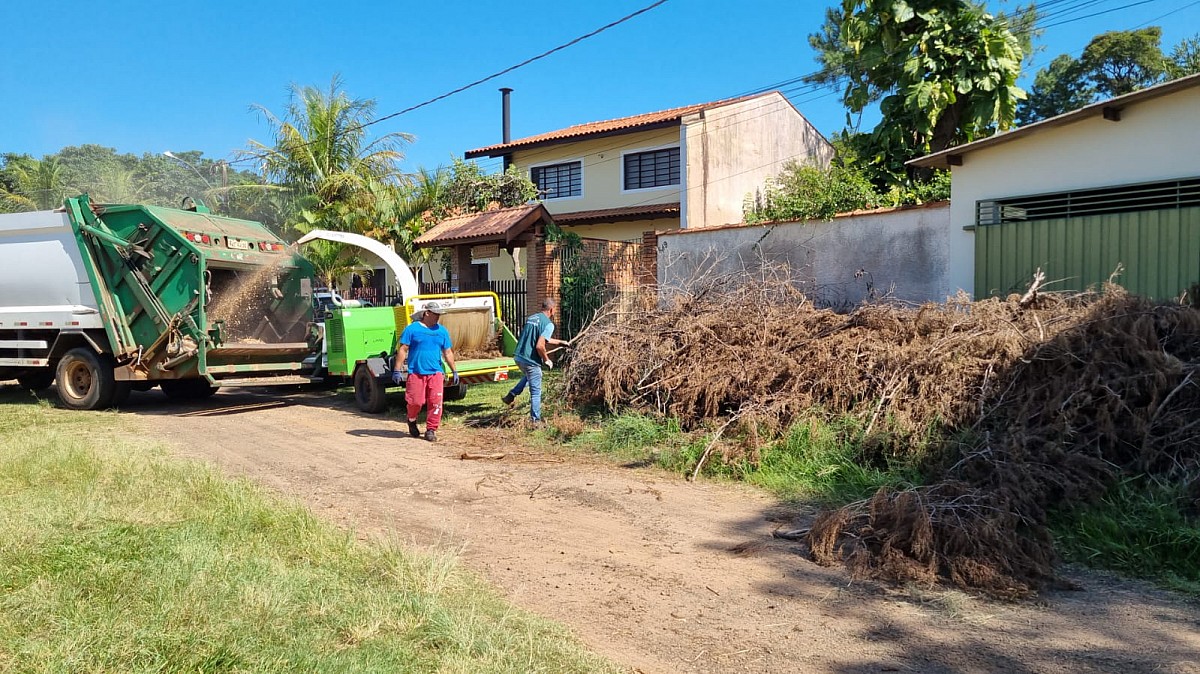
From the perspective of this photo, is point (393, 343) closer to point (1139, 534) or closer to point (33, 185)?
point (1139, 534)

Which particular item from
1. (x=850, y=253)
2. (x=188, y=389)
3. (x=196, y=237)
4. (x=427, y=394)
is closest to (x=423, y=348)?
(x=427, y=394)

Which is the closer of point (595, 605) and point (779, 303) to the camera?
point (595, 605)

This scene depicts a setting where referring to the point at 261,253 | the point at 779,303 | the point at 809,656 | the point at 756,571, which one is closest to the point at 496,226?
the point at 261,253

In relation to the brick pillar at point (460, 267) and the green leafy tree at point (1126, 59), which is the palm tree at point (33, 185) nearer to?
the brick pillar at point (460, 267)

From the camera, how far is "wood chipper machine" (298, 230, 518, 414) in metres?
11.5

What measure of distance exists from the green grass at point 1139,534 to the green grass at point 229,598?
3.49 m

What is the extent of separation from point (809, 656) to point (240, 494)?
14.8ft

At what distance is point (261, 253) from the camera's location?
12648mm

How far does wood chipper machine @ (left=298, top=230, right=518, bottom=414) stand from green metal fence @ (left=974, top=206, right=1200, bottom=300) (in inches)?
254

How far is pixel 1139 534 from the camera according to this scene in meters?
5.38

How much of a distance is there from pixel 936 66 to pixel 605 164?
13.0m

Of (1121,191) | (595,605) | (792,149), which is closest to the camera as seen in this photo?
(595,605)

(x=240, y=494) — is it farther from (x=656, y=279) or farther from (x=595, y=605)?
(x=656, y=279)

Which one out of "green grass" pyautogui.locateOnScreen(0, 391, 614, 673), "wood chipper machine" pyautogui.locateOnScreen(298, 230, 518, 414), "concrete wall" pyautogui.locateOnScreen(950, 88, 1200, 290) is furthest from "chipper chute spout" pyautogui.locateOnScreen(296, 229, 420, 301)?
"concrete wall" pyautogui.locateOnScreen(950, 88, 1200, 290)
